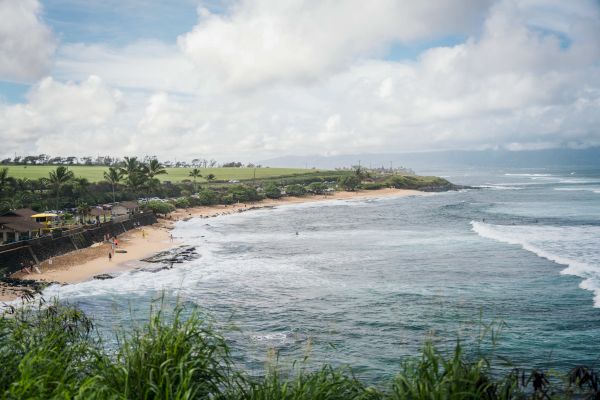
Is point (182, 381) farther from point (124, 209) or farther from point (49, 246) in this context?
point (124, 209)

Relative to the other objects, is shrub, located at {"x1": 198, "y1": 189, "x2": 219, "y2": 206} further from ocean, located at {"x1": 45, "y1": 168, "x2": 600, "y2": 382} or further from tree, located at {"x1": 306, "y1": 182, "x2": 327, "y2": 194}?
ocean, located at {"x1": 45, "y1": 168, "x2": 600, "y2": 382}

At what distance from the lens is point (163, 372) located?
5.88m

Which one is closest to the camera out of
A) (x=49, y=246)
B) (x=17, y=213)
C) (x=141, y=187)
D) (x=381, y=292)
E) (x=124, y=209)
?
(x=381, y=292)

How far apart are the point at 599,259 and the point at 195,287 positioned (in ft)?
92.5

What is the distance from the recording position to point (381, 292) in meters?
27.3

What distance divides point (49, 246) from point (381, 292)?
27.6m

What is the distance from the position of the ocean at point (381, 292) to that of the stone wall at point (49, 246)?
5946 millimetres

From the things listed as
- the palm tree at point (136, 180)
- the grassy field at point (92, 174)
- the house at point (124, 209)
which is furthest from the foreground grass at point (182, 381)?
the grassy field at point (92, 174)

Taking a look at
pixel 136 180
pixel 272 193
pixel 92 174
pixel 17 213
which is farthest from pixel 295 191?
pixel 17 213

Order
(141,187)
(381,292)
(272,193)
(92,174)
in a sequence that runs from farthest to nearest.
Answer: (92,174) → (272,193) → (141,187) → (381,292)

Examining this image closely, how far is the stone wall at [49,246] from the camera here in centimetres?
3328

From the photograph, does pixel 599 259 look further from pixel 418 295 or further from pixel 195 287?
pixel 195 287

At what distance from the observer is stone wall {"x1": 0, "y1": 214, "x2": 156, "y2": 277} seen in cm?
3328

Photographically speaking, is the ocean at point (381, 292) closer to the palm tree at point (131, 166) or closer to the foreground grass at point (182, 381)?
the foreground grass at point (182, 381)
